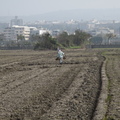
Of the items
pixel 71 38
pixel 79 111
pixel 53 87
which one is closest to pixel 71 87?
pixel 53 87

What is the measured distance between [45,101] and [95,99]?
1.56 metres

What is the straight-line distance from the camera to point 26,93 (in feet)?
41.3

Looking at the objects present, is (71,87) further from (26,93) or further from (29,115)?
(29,115)

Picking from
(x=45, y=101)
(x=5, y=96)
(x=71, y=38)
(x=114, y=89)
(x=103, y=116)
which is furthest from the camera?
(x=71, y=38)

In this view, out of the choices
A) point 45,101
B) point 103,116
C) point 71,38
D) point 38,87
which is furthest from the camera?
point 71,38

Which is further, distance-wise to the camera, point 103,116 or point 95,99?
point 95,99

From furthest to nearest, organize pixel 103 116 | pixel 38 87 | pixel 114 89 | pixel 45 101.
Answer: pixel 38 87 → pixel 114 89 → pixel 45 101 → pixel 103 116

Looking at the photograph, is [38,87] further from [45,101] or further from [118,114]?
[118,114]

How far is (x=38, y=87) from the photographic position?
559 inches

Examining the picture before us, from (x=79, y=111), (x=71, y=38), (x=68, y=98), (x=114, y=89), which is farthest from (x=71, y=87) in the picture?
(x=71, y=38)

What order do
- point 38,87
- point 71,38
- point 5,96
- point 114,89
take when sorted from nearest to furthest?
point 5,96 < point 114,89 < point 38,87 < point 71,38

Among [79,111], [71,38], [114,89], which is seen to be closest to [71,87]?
[114,89]

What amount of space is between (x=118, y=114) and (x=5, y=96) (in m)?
4.37

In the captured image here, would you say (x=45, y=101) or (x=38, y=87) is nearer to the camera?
(x=45, y=101)
